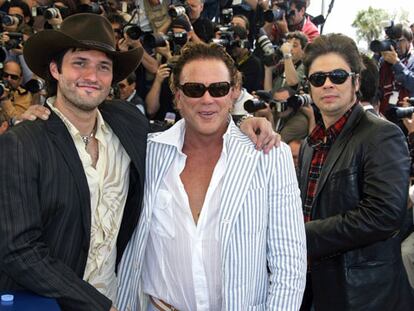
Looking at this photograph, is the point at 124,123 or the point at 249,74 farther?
the point at 249,74

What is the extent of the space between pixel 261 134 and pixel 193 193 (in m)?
0.31

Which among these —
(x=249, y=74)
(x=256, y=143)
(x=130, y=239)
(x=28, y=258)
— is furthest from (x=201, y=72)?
(x=249, y=74)

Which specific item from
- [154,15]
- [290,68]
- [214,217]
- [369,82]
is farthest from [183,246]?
[154,15]

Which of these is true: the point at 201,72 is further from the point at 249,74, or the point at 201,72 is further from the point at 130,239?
the point at 249,74

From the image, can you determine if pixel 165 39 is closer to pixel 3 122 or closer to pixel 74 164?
pixel 3 122

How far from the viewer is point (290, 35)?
6859mm

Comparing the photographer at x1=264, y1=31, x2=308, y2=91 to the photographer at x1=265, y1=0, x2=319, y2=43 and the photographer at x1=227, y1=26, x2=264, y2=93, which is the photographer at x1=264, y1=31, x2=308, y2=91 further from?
the photographer at x1=265, y1=0, x2=319, y2=43

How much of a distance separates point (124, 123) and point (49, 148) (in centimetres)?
44

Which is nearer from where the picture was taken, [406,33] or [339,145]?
[339,145]

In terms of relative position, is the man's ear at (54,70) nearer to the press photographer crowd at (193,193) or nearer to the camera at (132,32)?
the press photographer crowd at (193,193)

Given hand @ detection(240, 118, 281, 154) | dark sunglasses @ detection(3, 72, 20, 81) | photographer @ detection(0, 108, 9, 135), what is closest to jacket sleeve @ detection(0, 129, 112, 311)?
hand @ detection(240, 118, 281, 154)

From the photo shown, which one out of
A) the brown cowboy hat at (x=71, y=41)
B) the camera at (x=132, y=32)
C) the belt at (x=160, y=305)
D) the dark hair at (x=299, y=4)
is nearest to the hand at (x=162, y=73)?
the camera at (x=132, y=32)

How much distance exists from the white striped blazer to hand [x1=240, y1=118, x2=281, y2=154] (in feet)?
0.08

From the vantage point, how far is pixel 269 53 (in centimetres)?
689
